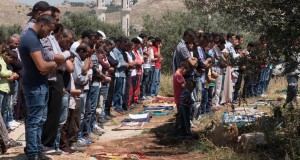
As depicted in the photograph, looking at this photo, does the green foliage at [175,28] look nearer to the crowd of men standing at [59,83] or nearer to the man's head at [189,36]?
the crowd of men standing at [59,83]

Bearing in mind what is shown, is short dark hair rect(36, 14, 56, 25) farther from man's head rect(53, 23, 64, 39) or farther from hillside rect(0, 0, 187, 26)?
hillside rect(0, 0, 187, 26)

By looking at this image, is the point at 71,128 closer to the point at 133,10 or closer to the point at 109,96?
the point at 109,96

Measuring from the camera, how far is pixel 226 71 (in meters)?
14.8

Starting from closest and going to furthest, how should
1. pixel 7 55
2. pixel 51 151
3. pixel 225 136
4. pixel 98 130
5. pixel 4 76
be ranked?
pixel 51 151 → pixel 225 136 → pixel 4 76 → pixel 7 55 → pixel 98 130

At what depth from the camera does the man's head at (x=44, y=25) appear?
6.57 m

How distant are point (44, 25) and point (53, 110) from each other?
1270 millimetres

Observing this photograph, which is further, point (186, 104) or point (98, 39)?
point (98, 39)

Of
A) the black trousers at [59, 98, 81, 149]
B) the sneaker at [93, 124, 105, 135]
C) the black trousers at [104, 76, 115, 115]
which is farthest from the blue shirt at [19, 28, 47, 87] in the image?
the black trousers at [104, 76, 115, 115]

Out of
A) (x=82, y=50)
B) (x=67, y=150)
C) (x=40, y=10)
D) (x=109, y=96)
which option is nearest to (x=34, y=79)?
(x=40, y=10)

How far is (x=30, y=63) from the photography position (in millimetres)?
6594

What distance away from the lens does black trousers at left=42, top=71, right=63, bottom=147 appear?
7.12m

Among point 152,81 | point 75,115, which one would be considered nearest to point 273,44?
point 75,115

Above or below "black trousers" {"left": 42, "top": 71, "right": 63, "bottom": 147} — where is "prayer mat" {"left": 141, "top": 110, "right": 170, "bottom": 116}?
below

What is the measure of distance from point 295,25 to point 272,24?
31cm
